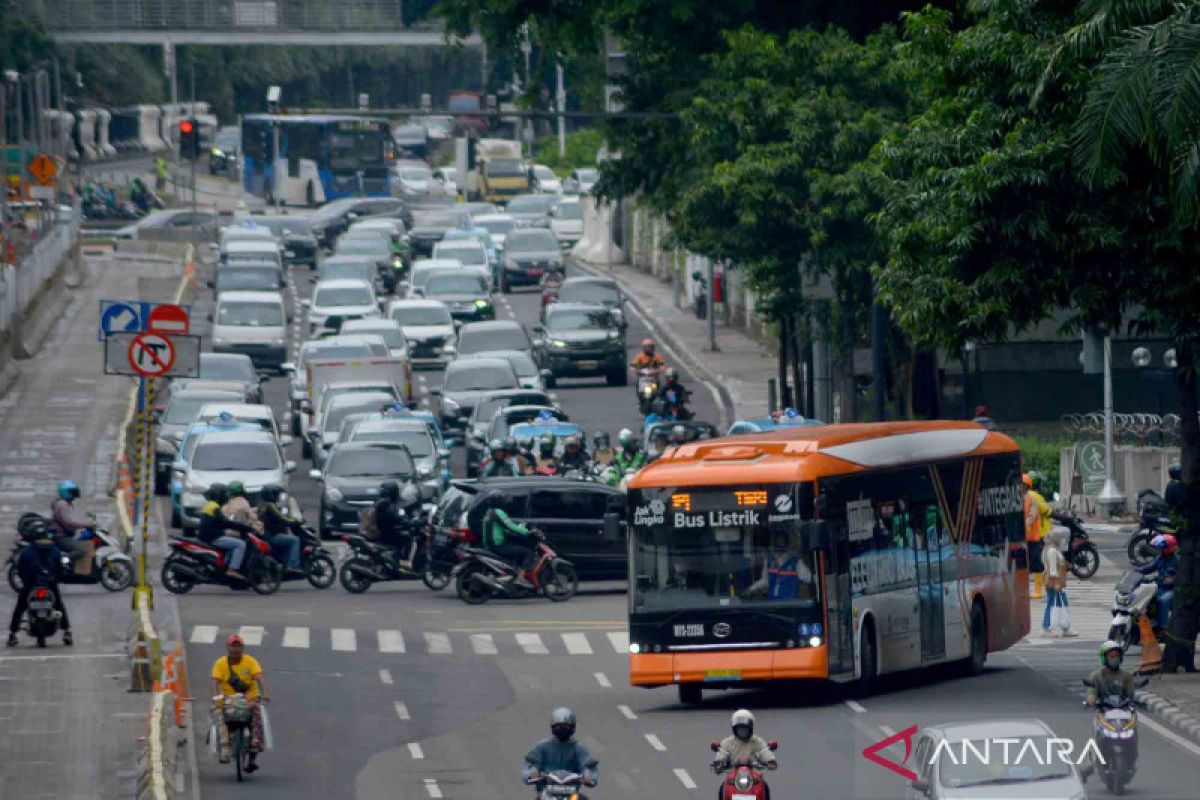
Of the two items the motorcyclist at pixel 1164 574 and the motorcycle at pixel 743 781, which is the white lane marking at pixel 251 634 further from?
the motorcycle at pixel 743 781

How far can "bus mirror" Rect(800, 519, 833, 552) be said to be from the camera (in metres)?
25.6

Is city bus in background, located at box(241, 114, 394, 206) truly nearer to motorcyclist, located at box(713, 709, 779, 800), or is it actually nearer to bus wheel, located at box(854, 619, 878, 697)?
bus wheel, located at box(854, 619, 878, 697)

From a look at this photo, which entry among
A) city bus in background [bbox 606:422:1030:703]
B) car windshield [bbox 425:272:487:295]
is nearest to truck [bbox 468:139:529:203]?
car windshield [bbox 425:272:487:295]

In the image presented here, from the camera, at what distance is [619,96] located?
50.3m

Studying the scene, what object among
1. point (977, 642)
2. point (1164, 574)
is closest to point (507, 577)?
point (977, 642)

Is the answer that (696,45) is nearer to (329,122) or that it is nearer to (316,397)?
(316,397)

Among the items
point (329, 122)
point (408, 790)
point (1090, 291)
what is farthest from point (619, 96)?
point (329, 122)

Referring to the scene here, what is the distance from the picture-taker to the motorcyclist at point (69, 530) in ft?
114

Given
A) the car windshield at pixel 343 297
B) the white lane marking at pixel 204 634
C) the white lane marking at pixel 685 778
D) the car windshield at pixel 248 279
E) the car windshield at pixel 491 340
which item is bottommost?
the white lane marking at pixel 685 778

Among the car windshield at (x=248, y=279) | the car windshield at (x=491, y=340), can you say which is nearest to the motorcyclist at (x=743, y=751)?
the car windshield at (x=491, y=340)

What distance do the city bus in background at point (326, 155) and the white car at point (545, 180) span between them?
11569 millimetres

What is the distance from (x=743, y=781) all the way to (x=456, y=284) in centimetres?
5093

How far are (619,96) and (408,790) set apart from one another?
29778mm

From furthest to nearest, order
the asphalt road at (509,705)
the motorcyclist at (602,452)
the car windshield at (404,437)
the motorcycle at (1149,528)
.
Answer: the motorcyclist at (602,452), the car windshield at (404,437), the motorcycle at (1149,528), the asphalt road at (509,705)
